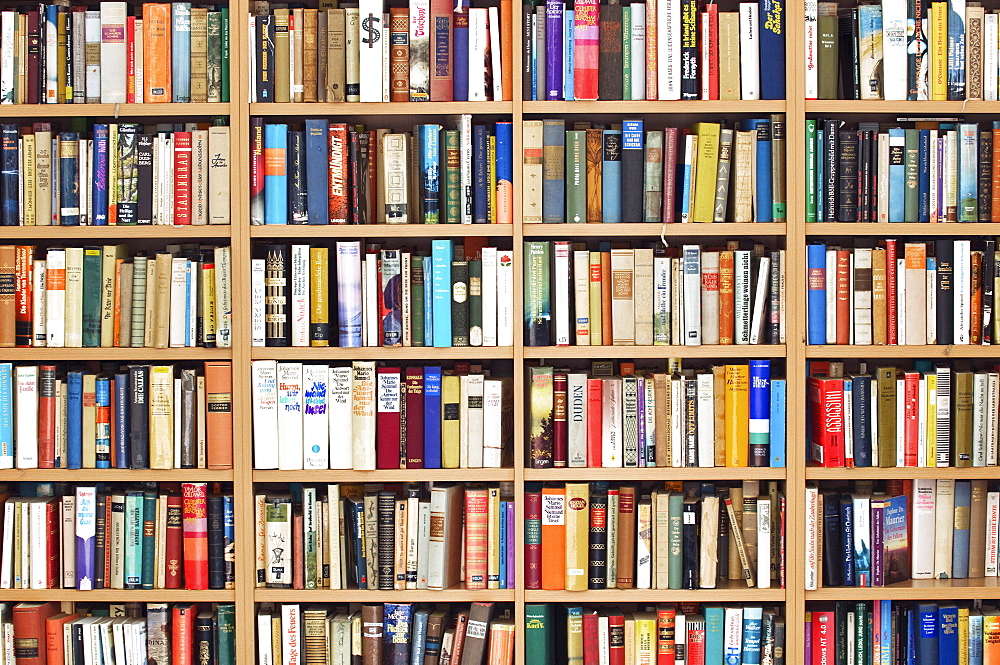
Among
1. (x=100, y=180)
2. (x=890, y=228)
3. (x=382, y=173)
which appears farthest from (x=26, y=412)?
(x=890, y=228)

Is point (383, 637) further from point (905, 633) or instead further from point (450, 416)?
point (905, 633)

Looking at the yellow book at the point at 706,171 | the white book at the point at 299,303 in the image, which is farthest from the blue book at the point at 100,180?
the yellow book at the point at 706,171

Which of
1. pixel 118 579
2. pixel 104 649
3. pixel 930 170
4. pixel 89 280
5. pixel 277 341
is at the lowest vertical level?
pixel 104 649

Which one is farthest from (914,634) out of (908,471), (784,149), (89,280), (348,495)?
(89,280)

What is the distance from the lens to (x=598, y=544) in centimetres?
224

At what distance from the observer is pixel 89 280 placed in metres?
2.23

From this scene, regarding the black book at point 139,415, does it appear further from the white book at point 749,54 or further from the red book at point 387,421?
the white book at point 749,54

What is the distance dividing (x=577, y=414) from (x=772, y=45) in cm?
101

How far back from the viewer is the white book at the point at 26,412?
223 cm

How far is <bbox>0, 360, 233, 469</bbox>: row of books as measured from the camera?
2.23 metres

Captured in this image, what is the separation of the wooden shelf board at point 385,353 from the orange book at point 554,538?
37cm

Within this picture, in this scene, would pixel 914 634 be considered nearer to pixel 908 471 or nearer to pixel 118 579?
pixel 908 471

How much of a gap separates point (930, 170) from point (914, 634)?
115 centimetres

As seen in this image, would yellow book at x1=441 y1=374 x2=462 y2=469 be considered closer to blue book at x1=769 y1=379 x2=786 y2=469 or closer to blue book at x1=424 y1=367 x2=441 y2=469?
blue book at x1=424 y1=367 x2=441 y2=469
